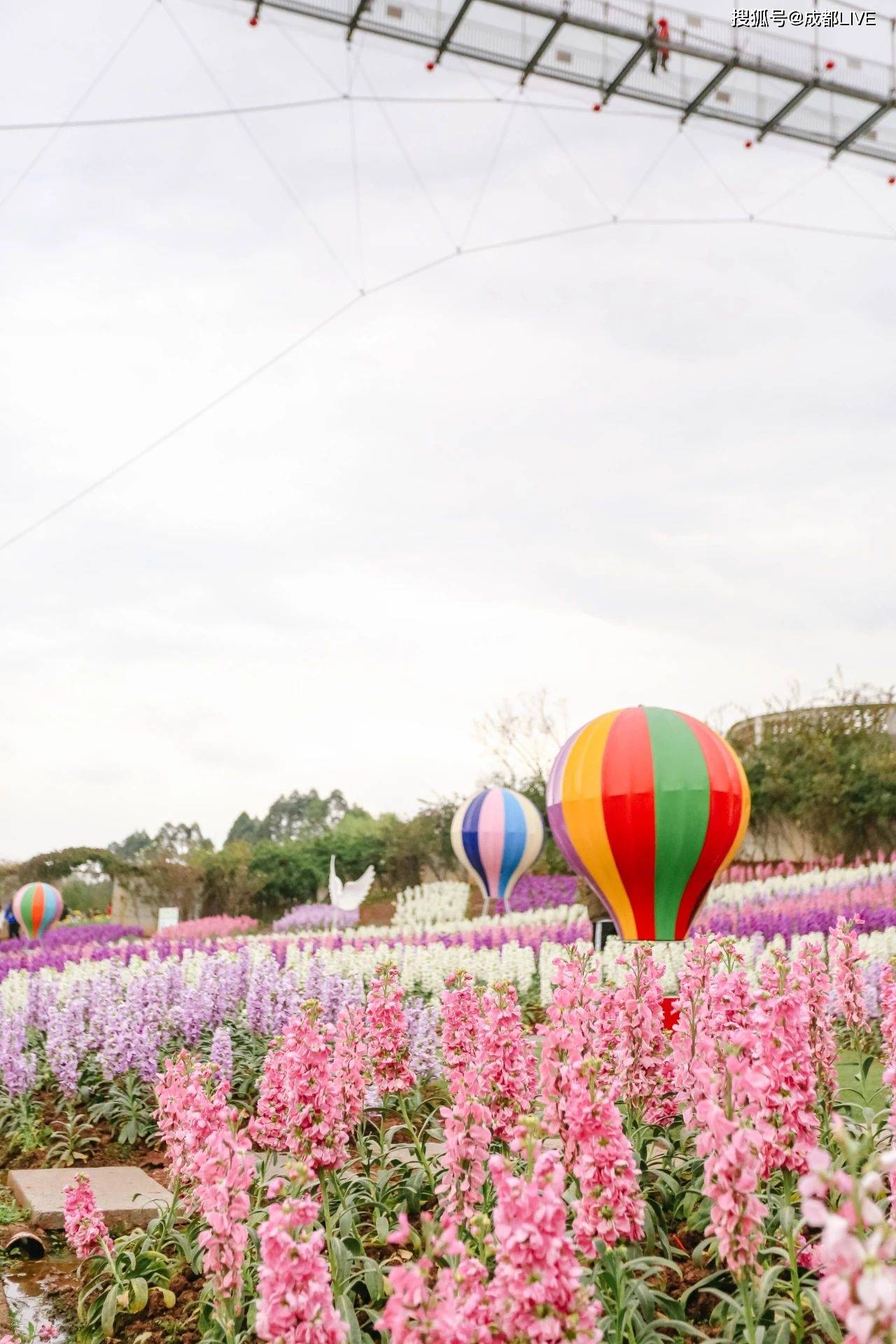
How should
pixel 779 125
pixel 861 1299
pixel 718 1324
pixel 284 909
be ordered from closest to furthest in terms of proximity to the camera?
pixel 861 1299, pixel 718 1324, pixel 779 125, pixel 284 909

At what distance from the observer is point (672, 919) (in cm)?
1248

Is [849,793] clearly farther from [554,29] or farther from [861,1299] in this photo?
[861,1299]

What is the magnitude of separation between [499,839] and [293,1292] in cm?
2479

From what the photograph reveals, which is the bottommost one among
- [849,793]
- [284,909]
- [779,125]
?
[284,909]

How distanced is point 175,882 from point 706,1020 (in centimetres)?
3581

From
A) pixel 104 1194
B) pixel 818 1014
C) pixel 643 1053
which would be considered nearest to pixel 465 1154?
pixel 643 1053

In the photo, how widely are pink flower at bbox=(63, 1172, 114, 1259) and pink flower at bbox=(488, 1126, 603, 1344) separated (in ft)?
12.3

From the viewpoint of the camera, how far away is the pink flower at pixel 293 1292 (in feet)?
9.94

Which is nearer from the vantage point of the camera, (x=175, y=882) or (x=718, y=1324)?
(x=718, y=1324)

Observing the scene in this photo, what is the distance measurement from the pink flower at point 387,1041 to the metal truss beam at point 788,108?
42.8 ft

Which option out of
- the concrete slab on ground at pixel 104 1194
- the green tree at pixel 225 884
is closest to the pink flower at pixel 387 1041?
the concrete slab on ground at pixel 104 1194

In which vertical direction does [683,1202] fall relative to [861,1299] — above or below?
below

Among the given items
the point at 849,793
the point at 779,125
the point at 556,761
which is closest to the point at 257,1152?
the point at 556,761

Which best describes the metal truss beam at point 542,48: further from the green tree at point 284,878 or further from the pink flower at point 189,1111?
the green tree at point 284,878
